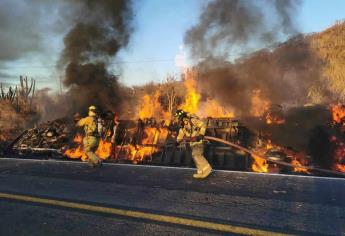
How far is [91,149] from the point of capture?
10836 millimetres

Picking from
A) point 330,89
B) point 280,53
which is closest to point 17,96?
point 280,53

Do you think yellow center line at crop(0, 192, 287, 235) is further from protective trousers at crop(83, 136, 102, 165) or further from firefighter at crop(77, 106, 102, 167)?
firefighter at crop(77, 106, 102, 167)

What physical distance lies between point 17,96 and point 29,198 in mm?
25535

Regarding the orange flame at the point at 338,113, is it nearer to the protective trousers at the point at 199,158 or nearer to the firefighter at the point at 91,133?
the protective trousers at the point at 199,158

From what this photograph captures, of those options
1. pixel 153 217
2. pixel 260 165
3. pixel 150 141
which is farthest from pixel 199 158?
pixel 150 141

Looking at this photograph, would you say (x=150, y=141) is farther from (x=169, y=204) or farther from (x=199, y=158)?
(x=169, y=204)

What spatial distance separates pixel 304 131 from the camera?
11461 millimetres

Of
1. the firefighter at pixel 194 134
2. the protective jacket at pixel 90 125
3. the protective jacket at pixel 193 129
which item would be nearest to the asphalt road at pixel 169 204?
the firefighter at pixel 194 134

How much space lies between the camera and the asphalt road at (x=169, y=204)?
181 inches

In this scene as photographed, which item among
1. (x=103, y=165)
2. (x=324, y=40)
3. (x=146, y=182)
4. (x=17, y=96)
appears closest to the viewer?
(x=146, y=182)

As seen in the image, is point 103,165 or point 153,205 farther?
point 103,165

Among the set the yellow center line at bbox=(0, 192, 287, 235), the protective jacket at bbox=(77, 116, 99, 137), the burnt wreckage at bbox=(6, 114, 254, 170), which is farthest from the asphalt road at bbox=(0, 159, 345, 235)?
the protective jacket at bbox=(77, 116, 99, 137)

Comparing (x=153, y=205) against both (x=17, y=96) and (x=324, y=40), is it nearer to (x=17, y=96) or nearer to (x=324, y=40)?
(x=17, y=96)

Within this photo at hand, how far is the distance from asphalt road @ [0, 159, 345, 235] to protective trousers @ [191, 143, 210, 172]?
348 millimetres
